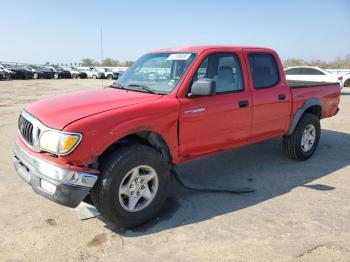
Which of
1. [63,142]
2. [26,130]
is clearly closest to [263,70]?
Answer: [63,142]

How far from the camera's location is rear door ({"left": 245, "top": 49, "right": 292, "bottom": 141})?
5.04 meters

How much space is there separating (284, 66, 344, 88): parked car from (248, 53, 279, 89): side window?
12142 millimetres

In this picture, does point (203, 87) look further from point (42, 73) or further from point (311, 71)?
point (42, 73)

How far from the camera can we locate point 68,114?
3.56 metres

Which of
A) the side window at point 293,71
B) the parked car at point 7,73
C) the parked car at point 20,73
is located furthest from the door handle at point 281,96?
the parked car at point 20,73

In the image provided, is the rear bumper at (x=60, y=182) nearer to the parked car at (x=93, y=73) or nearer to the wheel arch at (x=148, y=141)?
the wheel arch at (x=148, y=141)

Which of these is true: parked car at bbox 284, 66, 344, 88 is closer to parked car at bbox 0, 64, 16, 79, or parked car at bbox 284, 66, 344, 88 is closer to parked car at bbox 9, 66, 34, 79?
parked car at bbox 0, 64, 16, 79

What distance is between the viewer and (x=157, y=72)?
182 inches

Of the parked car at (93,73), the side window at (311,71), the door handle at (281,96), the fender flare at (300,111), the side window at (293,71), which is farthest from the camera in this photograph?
the parked car at (93,73)

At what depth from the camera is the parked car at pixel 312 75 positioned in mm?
17031

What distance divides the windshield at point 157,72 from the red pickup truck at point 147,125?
0.06 ft

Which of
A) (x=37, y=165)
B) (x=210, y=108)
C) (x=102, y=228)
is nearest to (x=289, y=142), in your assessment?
(x=210, y=108)

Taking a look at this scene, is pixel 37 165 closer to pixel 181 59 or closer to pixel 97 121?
pixel 97 121

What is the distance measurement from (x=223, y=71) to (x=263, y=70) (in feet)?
2.91
